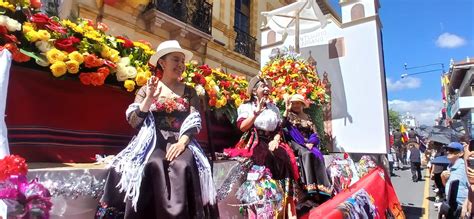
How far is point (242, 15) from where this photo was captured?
546 inches

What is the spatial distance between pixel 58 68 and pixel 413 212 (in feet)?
21.4

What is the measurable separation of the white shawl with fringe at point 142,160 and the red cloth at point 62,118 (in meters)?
0.54

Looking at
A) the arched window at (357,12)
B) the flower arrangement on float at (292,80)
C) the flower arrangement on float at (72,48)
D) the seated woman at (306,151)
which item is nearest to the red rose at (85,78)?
the flower arrangement on float at (72,48)

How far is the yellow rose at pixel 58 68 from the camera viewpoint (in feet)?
7.62

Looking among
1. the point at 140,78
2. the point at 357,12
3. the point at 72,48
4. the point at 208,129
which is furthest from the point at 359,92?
the point at 72,48

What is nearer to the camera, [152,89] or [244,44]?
[152,89]

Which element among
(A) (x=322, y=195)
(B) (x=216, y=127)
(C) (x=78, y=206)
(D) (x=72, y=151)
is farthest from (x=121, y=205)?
(A) (x=322, y=195)

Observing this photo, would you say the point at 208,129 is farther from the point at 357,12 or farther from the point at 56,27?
the point at 357,12

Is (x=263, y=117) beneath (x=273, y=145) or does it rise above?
above

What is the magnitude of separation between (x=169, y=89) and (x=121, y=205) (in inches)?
34.0

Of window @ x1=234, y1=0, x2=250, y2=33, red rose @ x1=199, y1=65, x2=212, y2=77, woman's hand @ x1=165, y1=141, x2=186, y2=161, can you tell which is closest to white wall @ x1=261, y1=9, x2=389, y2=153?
red rose @ x1=199, y1=65, x2=212, y2=77

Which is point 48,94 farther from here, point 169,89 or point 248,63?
point 248,63

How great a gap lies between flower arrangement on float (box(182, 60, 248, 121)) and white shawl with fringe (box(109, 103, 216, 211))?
3.09 feet

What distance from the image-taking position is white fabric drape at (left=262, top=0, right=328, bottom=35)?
20.4 ft
